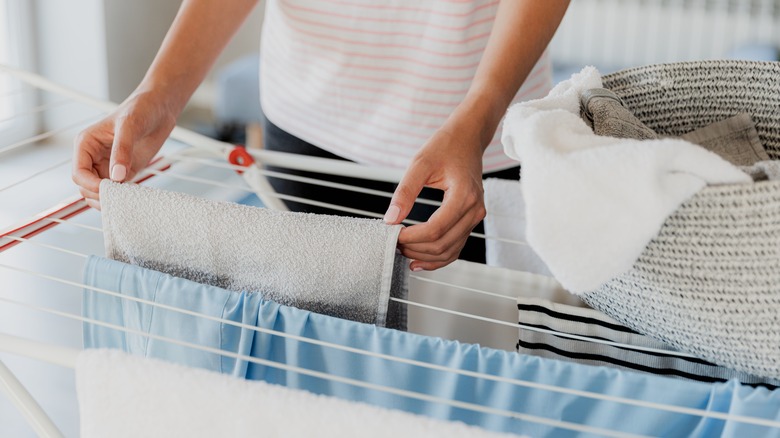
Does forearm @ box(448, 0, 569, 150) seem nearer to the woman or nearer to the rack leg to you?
the woman

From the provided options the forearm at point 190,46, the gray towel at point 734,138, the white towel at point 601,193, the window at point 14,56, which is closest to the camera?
the white towel at point 601,193

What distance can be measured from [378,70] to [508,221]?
10.2 inches

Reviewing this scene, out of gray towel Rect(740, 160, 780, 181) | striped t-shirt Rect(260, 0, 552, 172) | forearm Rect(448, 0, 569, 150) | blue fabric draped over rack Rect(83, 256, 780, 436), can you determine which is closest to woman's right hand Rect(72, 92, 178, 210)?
blue fabric draped over rack Rect(83, 256, 780, 436)

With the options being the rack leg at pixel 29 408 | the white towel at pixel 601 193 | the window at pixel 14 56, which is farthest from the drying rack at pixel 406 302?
the window at pixel 14 56

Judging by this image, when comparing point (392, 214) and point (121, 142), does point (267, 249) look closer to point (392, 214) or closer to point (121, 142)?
point (392, 214)

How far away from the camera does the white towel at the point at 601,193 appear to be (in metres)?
0.55

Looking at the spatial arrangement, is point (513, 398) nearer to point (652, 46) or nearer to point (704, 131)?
point (704, 131)

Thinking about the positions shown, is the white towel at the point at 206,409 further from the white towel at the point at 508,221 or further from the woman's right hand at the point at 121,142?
the white towel at the point at 508,221

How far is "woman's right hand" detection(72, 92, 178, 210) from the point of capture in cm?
88

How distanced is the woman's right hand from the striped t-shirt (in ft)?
0.72

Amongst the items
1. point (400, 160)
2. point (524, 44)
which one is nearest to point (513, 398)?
point (524, 44)

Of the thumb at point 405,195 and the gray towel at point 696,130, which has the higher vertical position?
the gray towel at point 696,130

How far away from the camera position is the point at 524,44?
2.94 feet

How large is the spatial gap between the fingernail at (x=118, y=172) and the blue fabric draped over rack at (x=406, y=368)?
10 cm
